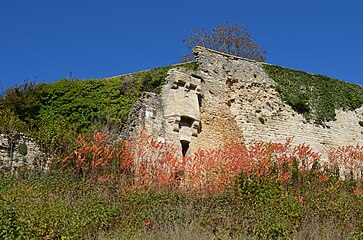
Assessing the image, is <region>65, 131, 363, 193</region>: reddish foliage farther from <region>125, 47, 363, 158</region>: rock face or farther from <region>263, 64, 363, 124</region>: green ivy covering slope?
<region>263, 64, 363, 124</region>: green ivy covering slope

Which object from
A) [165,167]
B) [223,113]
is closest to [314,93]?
[223,113]

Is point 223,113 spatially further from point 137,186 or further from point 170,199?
point 170,199

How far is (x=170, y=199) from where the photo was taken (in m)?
10.8

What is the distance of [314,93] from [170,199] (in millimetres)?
9687

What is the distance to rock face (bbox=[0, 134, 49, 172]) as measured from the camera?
1235 centimetres

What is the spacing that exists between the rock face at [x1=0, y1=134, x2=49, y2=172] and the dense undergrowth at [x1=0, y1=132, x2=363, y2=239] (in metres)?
0.56

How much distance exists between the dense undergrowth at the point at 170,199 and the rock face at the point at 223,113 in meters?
1.02

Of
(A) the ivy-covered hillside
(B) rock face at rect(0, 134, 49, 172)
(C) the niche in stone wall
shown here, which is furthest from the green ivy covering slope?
(B) rock face at rect(0, 134, 49, 172)

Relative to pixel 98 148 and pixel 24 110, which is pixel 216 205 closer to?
pixel 98 148

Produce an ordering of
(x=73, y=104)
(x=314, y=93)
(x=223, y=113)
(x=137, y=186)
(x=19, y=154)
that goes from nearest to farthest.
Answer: (x=137, y=186) → (x=19, y=154) → (x=73, y=104) → (x=223, y=113) → (x=314, y=93)

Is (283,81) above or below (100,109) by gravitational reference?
above

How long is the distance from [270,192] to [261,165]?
3.65 ft

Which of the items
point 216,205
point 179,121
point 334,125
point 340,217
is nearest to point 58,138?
point 179,121

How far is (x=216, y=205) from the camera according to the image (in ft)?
35.4
